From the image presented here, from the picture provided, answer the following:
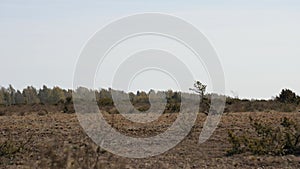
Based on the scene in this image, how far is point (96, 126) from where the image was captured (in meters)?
24.4

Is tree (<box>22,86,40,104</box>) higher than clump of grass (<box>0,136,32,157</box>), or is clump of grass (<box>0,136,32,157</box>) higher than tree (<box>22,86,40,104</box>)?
tree (<box>22,86,40,104</box>)

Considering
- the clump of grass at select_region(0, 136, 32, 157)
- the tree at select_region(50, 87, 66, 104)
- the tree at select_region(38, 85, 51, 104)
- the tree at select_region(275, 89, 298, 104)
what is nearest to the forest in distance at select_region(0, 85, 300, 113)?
the tree at select_region(275, 89, 298, 104)

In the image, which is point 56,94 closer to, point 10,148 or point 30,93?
point 30,93

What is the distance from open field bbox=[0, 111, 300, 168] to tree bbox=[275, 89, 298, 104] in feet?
57.7

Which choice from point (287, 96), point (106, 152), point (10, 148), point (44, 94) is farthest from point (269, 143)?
point (44, 94)

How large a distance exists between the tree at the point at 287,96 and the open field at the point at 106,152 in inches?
692

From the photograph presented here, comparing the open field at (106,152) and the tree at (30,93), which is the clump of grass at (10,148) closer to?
the open field at (106,152)

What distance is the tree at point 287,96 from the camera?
49116 millimetres

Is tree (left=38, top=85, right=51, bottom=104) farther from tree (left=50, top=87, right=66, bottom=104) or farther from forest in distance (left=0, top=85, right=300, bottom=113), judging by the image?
forest in distance (left=0, top=85, right=300, bottom=113)

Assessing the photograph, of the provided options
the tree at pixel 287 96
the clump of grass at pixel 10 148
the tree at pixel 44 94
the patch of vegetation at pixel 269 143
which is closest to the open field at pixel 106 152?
the clump of grass at pixel 10 148

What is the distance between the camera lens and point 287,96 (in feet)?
167

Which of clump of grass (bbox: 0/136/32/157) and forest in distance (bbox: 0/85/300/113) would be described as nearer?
clump of grass (bbox: 0/136/32/157)

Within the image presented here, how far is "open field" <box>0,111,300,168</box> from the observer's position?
10.6 m

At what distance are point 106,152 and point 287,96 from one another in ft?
115
